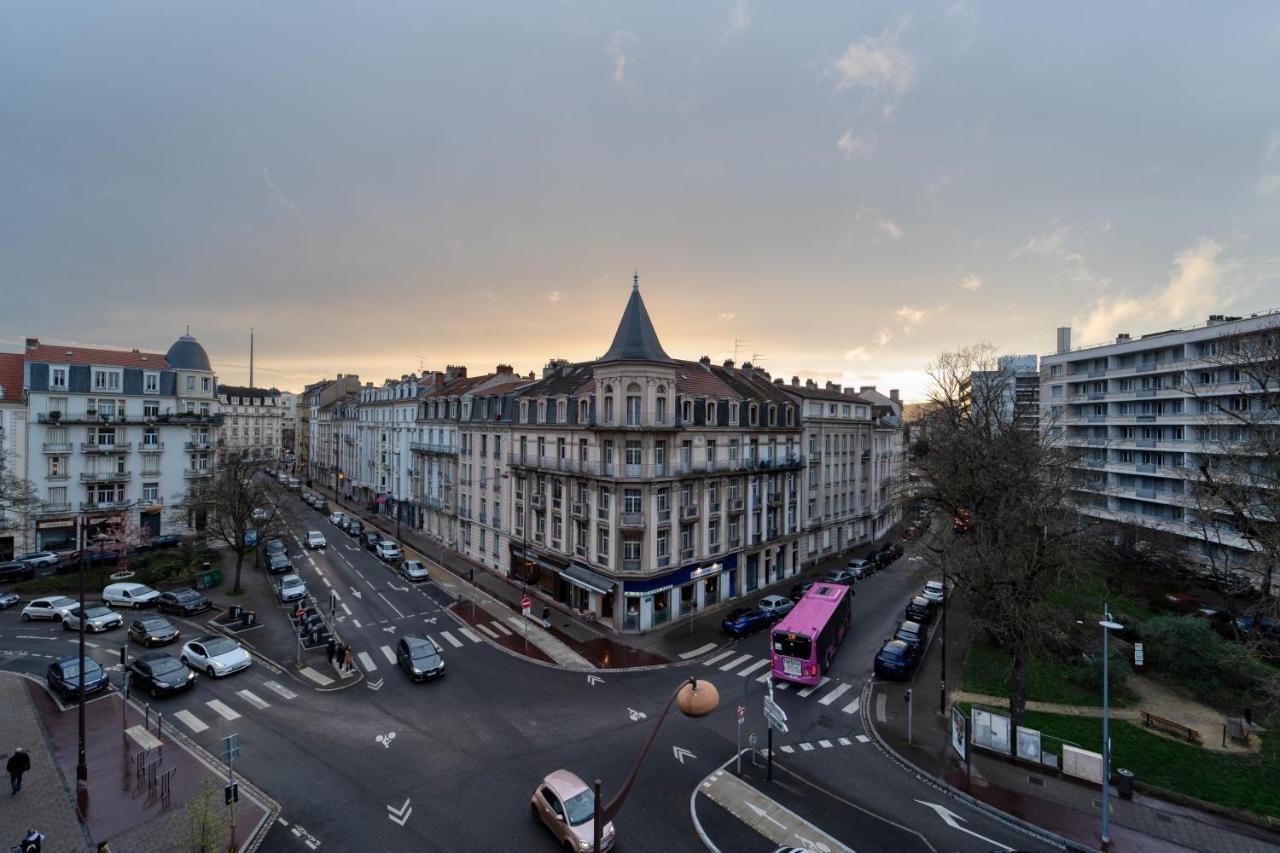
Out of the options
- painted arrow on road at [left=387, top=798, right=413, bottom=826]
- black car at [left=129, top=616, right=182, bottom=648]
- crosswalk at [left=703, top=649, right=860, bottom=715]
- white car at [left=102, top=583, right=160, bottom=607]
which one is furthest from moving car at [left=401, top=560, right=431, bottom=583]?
painted arrow on road at [left=387, top=798, right=413, bottom=826]

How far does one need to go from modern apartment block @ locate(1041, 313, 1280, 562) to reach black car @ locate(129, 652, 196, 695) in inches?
2138

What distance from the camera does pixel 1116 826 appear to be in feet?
51.9

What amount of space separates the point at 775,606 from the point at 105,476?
53.7 metres

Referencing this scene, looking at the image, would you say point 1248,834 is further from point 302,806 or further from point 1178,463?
point 1178,463

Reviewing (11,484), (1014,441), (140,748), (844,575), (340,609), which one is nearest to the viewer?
(140,748)

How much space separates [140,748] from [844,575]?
133ft

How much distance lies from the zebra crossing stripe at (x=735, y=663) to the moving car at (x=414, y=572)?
2462 cm

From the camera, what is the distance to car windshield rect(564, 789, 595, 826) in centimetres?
1421

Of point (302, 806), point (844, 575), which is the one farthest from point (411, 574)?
point (844, 575)

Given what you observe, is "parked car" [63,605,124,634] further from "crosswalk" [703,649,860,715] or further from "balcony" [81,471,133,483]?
"crosswalk" [703,649,860,715]

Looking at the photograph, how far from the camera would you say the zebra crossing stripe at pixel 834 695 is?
2361 cm

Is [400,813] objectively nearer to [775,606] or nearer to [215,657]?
[215,657]

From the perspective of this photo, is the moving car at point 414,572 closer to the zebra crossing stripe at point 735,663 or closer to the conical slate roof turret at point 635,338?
the conical slate roof turret at point 635,338

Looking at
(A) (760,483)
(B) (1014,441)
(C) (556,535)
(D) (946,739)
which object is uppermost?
(B) (1014,441)
